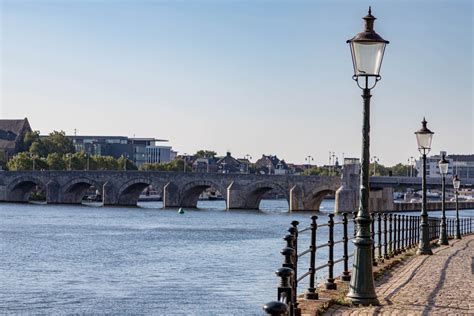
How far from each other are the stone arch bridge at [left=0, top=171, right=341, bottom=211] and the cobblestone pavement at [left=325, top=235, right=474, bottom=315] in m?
84.9

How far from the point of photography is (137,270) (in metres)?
34.7

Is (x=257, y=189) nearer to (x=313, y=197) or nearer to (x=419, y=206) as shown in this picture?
(x=313, y=197)

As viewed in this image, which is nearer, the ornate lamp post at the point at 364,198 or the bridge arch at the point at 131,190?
the ornate lamp post at the point at 364,198

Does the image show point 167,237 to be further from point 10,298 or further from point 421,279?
point 421,279

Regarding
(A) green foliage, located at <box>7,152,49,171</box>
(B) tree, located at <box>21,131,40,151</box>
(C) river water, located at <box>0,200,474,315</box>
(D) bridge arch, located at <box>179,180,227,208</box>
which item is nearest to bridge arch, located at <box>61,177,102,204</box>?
(D) bridge arch, located at <box>179,180,227,208</box>

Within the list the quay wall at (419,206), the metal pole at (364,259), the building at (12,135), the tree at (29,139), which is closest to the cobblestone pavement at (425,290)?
the metal pole at (364,259)

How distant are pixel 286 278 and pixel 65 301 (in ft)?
59.1

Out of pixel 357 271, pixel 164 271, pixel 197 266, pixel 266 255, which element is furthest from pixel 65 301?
pixel 266 255

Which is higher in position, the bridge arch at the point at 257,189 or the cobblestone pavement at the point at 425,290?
the bridge arch at the point at 257,189

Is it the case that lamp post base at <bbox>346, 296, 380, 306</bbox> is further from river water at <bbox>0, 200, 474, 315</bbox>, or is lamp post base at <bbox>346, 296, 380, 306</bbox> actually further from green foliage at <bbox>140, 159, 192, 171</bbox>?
green foliage at <bbox>140, 159, 192, 171</bbox>

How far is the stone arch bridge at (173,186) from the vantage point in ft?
356

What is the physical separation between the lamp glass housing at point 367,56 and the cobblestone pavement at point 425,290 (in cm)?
337

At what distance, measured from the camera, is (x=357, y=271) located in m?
13.4

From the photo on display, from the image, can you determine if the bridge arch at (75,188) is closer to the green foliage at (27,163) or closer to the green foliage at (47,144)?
the green foliage at (27,163)
